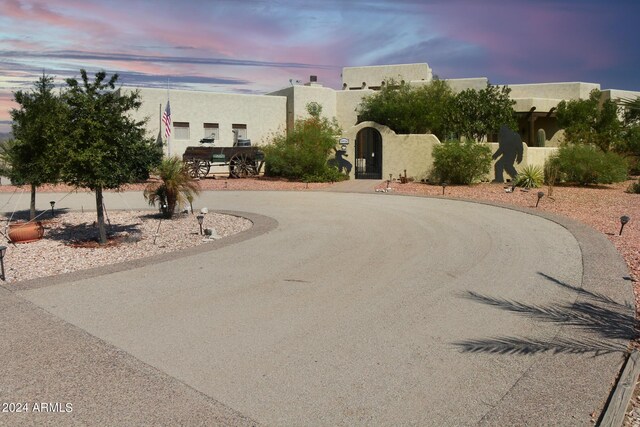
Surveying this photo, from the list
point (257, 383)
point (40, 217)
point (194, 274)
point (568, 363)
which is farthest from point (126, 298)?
point (40, 217)

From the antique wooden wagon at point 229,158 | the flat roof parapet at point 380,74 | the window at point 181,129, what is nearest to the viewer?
the antique wooden wagon at point 229,158

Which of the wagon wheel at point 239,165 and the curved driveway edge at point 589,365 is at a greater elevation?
the wagon wheel at point 239,165

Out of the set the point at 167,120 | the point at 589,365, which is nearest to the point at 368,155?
the point at 167,120

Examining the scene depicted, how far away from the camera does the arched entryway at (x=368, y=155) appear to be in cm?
2811

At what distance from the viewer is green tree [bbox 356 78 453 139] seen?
96.1 feet

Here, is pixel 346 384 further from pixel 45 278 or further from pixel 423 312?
pixel 45 278

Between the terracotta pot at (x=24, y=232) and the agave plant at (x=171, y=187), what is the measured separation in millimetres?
3183

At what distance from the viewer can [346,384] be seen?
15.8 feet

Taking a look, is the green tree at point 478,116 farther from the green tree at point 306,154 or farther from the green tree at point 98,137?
the green tree at point 98,137

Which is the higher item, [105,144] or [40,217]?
[105,144]

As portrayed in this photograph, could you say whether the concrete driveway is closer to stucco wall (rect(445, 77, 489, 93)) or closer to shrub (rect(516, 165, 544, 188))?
shrub (rect(516, 165, 544, 188))

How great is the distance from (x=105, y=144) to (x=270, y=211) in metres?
6.67

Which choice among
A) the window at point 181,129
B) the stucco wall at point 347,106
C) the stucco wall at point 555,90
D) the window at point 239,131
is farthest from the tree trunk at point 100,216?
the stucco wall at point 555,90

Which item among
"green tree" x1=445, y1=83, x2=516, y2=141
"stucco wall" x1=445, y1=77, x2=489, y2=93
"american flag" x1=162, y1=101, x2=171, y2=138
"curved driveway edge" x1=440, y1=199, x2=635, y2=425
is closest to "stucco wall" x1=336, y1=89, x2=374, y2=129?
"stucco wall" x1=445, y1=77, x2=489, y2=93
